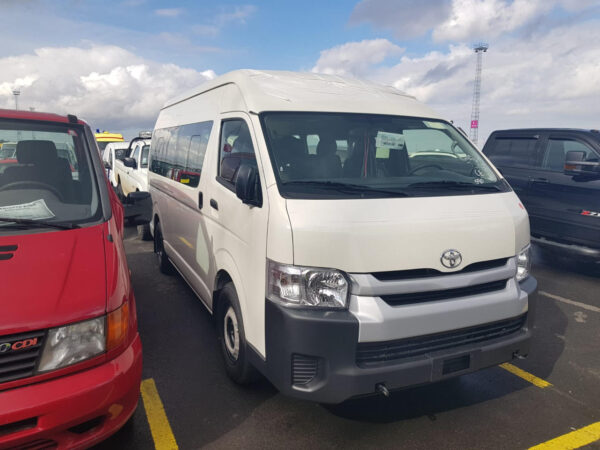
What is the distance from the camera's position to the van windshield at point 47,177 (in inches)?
115

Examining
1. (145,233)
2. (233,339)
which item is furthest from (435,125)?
(145,233)

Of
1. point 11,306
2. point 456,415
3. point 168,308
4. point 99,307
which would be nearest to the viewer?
point 11,306

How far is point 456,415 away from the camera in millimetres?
3049

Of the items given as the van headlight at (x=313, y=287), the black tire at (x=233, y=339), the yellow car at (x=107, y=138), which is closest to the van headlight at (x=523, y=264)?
the van headlight at (x=313, y=287)

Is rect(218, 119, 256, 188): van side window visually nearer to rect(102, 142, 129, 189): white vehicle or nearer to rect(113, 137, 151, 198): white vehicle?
rect(113, 137, 151, 198): white vehicle

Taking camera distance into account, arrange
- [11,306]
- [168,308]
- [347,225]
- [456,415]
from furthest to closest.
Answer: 1. [168,308]
2. [456,415]
3. [347,225]
4. [11,306]

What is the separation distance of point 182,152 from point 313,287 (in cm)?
298

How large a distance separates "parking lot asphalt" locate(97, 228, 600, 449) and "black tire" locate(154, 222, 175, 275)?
1852 millimetres

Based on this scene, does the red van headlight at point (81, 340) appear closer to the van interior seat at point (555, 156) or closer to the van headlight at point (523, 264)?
the van headlight at point (523, 264)

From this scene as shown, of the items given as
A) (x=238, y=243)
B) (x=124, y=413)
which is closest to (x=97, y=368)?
(x=124, y=413)

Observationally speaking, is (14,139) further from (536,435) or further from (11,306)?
(536,435)

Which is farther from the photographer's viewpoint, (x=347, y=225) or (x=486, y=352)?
(x=486, y=352)

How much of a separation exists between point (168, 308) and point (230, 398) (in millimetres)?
2041

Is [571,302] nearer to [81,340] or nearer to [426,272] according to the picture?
[426,272]
